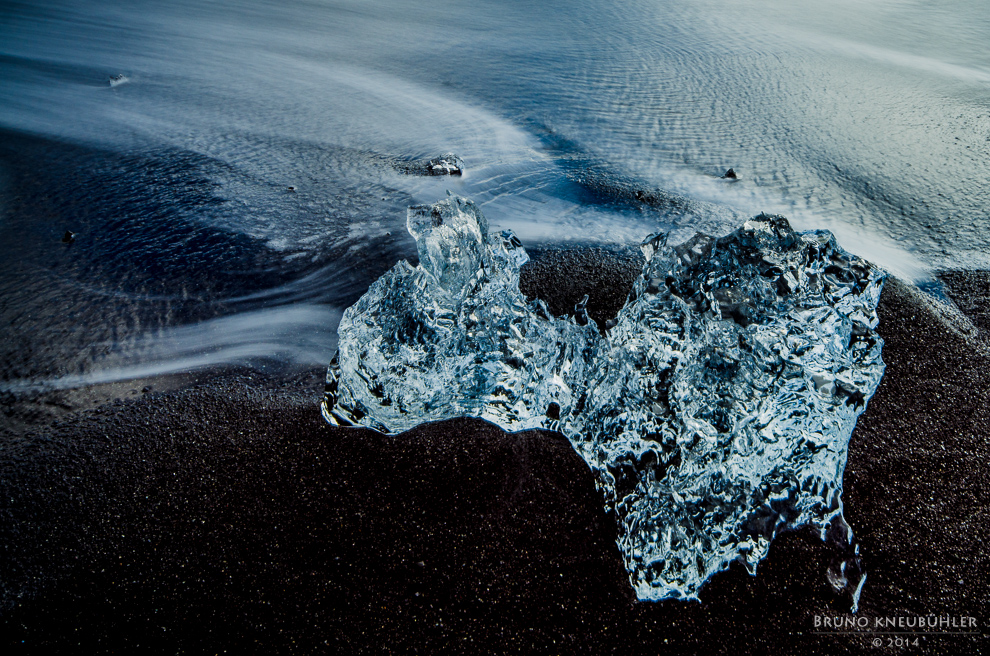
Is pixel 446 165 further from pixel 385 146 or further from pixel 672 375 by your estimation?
pixel 672 375

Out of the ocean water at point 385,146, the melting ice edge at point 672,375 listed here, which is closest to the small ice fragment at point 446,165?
the ocean water at point 385,146

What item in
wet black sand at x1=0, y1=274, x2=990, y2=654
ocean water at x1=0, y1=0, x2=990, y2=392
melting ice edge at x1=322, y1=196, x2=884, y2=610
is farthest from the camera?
ocean water at x1=0, y1=0, x2=990, y2=392

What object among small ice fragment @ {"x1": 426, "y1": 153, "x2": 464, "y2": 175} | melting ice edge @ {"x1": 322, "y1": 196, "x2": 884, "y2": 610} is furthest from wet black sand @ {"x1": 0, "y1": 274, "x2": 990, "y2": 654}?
small ice fragment @ {"x1": 426, "y1": 153, "x2": 464, "y2": 175}

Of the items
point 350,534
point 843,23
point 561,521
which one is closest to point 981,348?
point 561,521

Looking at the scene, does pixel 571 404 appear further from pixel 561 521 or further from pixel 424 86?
pixel 424 86

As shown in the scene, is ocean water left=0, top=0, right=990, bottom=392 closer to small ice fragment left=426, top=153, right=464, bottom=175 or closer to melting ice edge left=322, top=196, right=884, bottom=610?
small ice fragment left=426, top=153, right=464, bottom=175

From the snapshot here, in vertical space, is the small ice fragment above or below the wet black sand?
above
